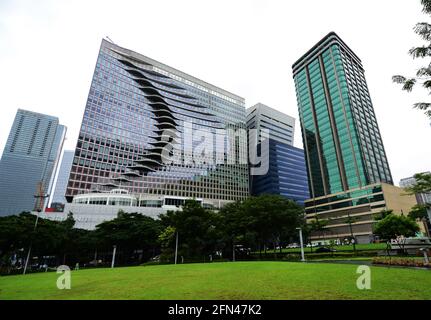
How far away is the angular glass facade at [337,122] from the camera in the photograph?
95.4 meters

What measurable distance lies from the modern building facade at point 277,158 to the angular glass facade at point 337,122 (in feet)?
82.5

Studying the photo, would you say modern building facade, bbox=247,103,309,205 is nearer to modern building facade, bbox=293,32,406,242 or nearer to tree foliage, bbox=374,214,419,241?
modern building facade, bbox=293,32,406,242

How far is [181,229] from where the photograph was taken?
4266 centimetres

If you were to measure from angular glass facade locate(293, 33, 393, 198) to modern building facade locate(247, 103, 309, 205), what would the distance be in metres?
25.1

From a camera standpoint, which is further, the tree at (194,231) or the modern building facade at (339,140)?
the modern building facade at (339,140)

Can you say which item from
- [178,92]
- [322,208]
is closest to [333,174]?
[322,208]

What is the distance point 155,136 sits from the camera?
112812 mm
